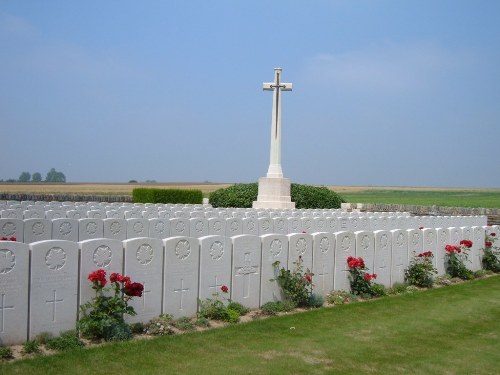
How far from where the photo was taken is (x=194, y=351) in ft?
19.0

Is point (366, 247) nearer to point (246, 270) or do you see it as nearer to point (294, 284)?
point (294, 284)

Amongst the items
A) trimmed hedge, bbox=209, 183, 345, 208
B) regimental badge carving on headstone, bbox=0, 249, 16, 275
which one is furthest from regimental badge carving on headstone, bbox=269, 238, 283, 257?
trimmed hedge, bbox=209, 183, 345, 208

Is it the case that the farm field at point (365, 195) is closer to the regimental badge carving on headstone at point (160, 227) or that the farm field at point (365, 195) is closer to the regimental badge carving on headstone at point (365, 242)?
the regimental badge carving on headstone at point (160, 227)

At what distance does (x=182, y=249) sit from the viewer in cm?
701

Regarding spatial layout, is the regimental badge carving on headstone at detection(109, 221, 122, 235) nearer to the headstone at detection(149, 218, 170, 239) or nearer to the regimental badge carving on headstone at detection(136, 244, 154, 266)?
the headstone at detection(149, 218, 170, 239)

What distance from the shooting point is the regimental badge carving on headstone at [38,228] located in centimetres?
1030

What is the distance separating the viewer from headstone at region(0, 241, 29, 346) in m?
5.54

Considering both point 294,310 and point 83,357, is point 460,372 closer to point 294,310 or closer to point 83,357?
point 294,310

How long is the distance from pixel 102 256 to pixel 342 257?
13.9ft

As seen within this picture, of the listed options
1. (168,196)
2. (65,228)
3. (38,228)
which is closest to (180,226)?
(65,228)

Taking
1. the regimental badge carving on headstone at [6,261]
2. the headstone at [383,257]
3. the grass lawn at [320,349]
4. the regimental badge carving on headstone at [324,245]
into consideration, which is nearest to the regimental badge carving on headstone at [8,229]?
the regimental badge carving on headstone at [6,261]

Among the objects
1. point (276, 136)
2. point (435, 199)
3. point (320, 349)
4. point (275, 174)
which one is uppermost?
point (276, 136)

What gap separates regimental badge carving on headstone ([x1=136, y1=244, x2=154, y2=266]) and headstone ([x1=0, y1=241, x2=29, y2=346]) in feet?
4.40

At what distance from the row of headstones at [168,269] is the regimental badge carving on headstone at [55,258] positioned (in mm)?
10
